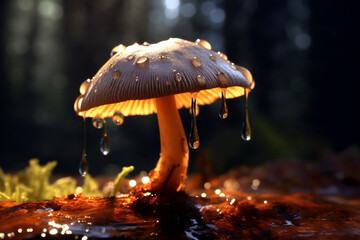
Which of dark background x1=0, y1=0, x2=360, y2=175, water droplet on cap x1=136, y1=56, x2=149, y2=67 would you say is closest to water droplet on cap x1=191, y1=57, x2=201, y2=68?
water droplet on cap x1=136, y1=56, x2=149, y2=67

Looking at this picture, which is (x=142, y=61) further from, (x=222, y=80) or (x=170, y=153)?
(x=170, y=153)

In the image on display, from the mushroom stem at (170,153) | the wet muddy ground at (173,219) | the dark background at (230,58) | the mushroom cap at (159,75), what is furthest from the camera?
the dark background at (230,58)

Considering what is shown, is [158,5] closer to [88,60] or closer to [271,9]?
[88,60]

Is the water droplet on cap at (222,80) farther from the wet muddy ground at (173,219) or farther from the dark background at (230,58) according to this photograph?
the dark background at (230,58)

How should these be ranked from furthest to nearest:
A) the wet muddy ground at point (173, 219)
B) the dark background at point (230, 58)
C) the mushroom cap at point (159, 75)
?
the dark background at point (230, 58), the mushroom cap at point (159, 75), the wet muddy ground at point (173, 219)

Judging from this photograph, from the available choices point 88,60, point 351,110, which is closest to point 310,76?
point 351,110

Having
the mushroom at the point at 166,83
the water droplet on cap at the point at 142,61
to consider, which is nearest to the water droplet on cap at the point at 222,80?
the mushroom at the point at 166,83

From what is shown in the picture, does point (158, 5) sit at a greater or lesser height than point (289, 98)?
greater

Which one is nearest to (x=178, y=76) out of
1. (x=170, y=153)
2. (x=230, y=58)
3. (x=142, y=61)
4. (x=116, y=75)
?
(x=142, y=61)
